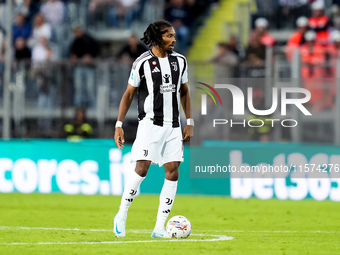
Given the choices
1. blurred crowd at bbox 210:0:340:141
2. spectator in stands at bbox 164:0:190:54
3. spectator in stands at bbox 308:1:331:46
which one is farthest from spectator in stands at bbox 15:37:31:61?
spectator in stands at bbox 308:1:331:46

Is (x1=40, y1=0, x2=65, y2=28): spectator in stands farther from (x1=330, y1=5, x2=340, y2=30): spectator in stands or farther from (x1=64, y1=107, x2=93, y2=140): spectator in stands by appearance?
(x1=330, y1=5, x2=340, y2=30): spectator in stands

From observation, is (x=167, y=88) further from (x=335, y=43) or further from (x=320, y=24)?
(x=320, y=24)

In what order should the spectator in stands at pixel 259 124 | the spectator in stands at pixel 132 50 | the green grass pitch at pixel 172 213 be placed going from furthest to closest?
the spectator in stands at pixel 132 50
the spectator in stands at pixel 259 124
the green grass pitch at pixel 172 213

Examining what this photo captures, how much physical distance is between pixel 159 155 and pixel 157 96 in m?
0.59

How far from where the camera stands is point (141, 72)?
26.5 ft

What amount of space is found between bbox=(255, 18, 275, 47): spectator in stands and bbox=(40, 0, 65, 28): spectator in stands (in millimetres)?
4677

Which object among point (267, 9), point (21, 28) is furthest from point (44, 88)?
point (267, 9)

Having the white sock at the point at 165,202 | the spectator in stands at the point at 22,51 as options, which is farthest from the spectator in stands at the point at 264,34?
the white sock at the point at 165,202

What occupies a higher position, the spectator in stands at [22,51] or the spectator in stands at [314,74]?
the spectator in stands at [22,51]

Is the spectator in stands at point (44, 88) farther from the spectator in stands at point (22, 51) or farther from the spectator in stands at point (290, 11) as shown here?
the spectator in stands at point (290, 11)

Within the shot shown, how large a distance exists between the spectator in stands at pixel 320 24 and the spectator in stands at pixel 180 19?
3091 mm

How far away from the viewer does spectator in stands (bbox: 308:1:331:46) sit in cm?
1769

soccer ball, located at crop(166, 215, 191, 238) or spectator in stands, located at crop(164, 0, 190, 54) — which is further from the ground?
spectator in stands, located at crop(164, 0, 190, 54)

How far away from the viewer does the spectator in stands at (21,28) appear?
1931cm
